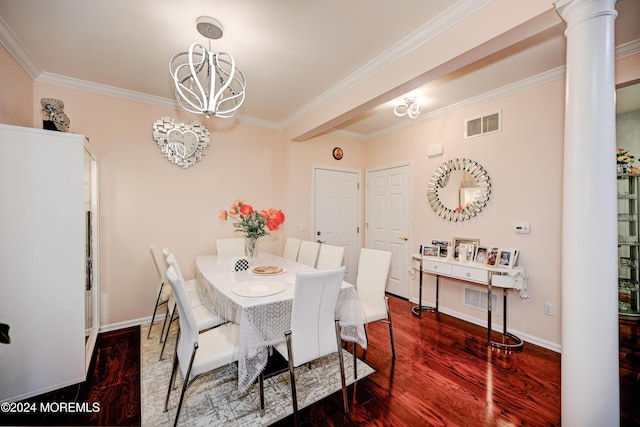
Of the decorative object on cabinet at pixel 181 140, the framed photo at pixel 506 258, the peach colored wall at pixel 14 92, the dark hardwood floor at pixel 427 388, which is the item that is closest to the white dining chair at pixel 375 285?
the dark hardwood floor at pixel 427 388

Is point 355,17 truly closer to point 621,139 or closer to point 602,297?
point 602,297

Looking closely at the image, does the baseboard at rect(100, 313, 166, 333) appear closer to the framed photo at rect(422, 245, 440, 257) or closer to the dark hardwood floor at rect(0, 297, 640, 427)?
the dark hardwood floor at rect(0, 297, 640, 427)

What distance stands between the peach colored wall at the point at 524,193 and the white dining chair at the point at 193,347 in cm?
277

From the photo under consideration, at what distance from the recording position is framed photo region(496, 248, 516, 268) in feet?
8.66

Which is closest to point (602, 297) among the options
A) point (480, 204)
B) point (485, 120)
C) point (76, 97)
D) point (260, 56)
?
point (480, 204)

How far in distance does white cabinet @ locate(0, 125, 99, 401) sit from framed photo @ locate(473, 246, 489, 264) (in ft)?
11.8

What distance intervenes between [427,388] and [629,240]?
3554 millimetres

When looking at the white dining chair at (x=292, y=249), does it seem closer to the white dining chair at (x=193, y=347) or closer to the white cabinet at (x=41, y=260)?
the white dining chair at (x=193, y=347)

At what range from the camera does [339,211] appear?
432 centimetres

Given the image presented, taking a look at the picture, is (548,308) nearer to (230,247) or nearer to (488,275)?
(488,275)

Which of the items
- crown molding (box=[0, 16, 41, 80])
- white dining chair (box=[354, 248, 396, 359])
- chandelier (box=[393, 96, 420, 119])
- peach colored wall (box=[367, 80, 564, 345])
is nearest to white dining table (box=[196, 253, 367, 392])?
white dining chair (box=[354, 248, 396, 359])

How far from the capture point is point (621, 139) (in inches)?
140

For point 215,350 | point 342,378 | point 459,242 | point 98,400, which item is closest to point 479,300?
point 459,242

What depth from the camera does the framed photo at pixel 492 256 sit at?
2727mm
